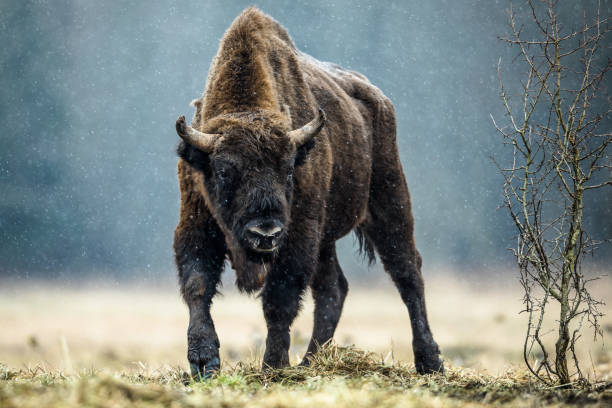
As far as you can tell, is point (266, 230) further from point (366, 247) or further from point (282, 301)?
point (366, 247)

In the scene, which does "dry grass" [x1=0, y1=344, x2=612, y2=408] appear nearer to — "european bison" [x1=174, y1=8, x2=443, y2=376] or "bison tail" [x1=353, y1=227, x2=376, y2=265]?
"european bison" [x1=174, y1=8, x2=443, y2=376]

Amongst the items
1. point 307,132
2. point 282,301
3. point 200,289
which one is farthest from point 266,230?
point 307,132

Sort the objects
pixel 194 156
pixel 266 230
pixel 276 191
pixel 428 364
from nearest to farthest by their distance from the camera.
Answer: pixel 266 230 → pixel 276 191 → pixel 194 156 → pixel 428 364

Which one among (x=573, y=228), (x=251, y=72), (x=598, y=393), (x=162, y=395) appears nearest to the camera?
(x=162, y=395)

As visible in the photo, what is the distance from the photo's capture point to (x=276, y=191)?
484 cm

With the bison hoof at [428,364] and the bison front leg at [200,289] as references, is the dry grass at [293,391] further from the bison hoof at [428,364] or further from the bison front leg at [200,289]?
the bison hoof at [428,364]

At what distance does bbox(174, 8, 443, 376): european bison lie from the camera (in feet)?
16.1

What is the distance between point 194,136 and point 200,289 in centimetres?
117

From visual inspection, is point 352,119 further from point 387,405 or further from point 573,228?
point 387,405

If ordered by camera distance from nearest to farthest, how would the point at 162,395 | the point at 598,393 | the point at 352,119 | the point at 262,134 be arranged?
the point at 162,395 → the point at 598,393 → the point at 262,134 → the point at 352,119

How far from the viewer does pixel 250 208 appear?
4.76 metres

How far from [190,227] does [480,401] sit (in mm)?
2889

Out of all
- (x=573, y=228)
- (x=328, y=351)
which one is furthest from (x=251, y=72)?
(x=573, y=228)

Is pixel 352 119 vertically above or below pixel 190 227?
above
